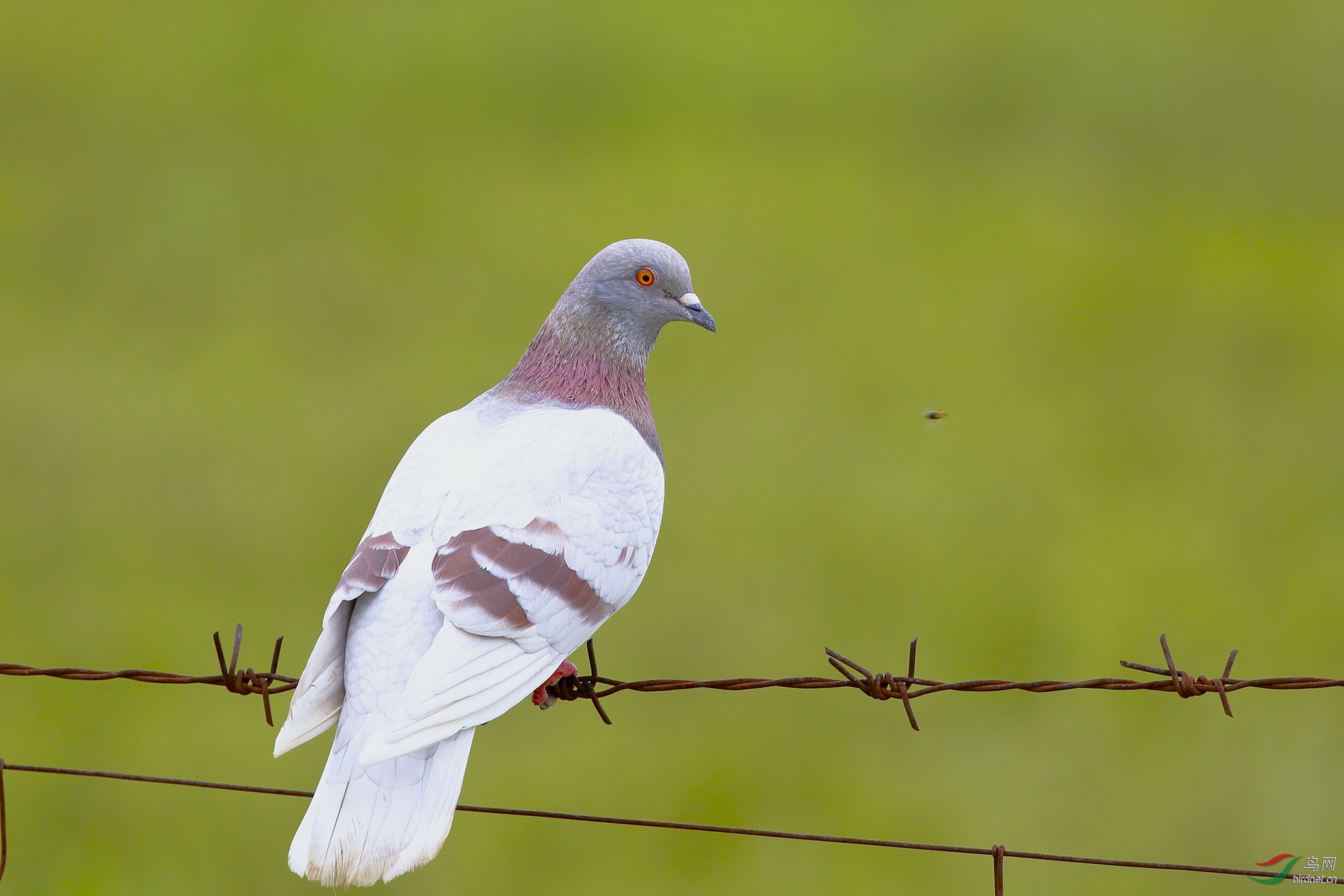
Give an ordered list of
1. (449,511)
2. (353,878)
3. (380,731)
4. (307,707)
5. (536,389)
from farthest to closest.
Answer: (536,389) → (449,511) → (307,707) → (380,731) → (353,878)

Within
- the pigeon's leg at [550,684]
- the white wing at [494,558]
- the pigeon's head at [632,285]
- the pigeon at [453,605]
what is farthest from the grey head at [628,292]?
the pigeon's leg at [550,684]

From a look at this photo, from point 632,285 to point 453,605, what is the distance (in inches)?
61.9

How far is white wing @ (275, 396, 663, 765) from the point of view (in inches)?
113

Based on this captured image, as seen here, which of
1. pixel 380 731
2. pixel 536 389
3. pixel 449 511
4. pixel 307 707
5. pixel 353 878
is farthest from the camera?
pixel 536 389

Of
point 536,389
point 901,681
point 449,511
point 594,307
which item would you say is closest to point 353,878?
point 449,511

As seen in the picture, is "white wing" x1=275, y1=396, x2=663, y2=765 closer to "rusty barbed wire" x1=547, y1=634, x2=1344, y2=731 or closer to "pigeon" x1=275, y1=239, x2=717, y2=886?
"pigeon" x1=275, y1=239, x2=717, y2=886

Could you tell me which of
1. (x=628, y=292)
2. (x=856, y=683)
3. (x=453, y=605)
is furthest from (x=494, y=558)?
(x=628, y=292)

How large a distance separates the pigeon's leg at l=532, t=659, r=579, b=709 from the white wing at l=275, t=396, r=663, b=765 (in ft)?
0.89

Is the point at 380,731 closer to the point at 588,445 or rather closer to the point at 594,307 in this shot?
the point at 588,445

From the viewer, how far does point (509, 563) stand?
3.06 meters

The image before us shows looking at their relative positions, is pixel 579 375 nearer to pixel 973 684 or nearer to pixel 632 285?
pixel 632 285

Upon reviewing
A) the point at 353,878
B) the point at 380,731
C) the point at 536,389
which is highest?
the point at 536,389

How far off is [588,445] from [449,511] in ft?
1.73

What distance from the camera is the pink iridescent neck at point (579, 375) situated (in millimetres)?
4031
